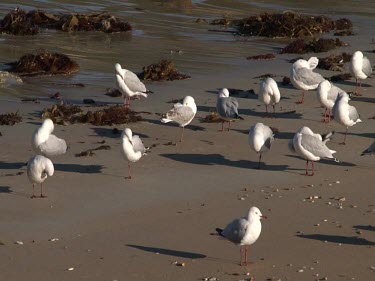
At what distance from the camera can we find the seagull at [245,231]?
1062cm

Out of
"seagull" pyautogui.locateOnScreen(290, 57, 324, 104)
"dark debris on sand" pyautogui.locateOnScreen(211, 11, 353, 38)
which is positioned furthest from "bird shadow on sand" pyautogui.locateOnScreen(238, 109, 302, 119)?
"dark debris on sand" pyautogui.locateOnScreen(211, 11, 353, 38)

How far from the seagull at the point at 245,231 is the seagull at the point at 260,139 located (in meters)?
3.64

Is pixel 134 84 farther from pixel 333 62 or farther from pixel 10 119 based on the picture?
pixel 333 62

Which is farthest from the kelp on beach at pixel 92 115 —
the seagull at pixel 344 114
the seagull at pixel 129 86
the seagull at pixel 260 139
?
the seagull at pixel 344 114

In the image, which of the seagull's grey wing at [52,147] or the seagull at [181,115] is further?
the seagull at [181,115]

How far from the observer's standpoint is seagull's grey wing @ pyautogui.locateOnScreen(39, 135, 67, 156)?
14250 millimetres

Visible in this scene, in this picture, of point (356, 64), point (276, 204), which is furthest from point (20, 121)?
point (356, 64)

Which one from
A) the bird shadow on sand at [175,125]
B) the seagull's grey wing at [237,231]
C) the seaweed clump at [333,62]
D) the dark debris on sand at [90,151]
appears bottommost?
the dark debris on sand at [90,151]

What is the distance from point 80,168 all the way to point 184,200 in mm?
2057

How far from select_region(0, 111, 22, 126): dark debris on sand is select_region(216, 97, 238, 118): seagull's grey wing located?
3.36 m

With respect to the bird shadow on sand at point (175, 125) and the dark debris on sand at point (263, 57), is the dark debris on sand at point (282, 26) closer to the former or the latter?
the dark debris on sand at point (263, 57)

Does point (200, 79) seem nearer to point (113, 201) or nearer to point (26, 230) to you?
point (113, 201)

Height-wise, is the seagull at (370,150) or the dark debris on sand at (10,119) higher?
the seagull at (370,150)

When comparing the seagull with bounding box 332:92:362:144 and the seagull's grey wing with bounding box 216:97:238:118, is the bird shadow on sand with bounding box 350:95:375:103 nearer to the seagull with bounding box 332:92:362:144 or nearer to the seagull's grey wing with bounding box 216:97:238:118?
the seagull with bounding box 332:92:362:144
